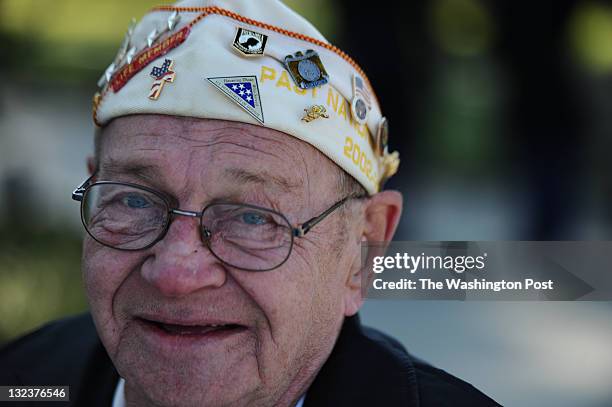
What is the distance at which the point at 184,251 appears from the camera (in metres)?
1.76

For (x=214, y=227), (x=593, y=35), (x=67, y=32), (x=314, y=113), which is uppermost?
(x=67, y=32)

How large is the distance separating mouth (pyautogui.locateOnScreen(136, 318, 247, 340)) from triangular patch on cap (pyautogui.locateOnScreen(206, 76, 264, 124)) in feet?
1.81

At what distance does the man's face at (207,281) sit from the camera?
1795 mm

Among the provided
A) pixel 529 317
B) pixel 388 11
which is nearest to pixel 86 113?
pixel 388 11

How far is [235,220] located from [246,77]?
39cm

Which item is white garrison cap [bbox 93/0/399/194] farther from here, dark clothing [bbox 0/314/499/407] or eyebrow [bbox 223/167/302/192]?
dark clothing [bbox 0/314/499/407]

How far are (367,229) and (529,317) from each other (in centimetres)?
55

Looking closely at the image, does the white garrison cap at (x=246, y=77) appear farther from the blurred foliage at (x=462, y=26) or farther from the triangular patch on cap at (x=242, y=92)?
the blurred foliage at (x=462, y=26)

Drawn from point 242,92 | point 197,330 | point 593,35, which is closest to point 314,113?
point 242,92

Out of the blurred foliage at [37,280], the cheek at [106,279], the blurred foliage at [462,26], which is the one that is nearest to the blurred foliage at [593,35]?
the blurred foliage at [462,26]

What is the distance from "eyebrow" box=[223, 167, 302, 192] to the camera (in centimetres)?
183

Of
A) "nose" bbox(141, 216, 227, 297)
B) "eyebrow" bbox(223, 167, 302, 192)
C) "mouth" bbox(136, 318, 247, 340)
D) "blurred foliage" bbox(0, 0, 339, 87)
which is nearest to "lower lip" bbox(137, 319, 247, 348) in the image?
"mouth" bbox(136, 318, 247, 340)

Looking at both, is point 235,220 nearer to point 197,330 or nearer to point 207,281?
point 207,281

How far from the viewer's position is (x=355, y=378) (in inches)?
81.0
